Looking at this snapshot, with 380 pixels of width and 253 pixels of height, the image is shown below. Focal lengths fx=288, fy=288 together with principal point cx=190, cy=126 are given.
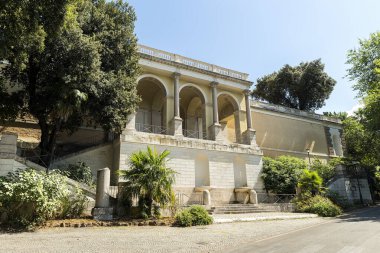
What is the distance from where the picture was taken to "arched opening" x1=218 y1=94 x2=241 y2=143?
1054 inches

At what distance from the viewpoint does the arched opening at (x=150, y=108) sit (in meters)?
25.4

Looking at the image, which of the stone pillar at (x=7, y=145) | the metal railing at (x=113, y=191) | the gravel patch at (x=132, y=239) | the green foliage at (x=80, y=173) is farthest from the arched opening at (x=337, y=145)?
the stone pillar at (x=7, y=145)

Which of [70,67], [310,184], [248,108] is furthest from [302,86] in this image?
[70,67]

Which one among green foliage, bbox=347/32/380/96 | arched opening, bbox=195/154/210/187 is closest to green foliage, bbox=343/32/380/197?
green foliage, bbox=347/32/380/96

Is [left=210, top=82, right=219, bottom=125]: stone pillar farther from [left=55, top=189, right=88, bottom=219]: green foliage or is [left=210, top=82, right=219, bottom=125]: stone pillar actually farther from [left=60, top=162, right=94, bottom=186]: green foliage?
[left=55, top=189, right=88, bottom=219]: green foliage

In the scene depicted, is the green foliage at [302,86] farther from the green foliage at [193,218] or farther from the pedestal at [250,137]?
the green foliage at [193,218]

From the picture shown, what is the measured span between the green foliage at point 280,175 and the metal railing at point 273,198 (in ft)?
1.83

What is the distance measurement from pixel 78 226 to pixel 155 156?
438 cm

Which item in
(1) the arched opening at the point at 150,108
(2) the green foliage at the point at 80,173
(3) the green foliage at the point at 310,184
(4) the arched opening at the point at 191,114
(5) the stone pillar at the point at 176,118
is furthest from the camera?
(4) the arched opening at the point at 191,114

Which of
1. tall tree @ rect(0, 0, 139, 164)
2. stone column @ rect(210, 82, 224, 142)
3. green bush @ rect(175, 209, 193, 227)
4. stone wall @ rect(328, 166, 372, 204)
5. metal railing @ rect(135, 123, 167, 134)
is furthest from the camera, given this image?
metal railing @ rect(135, 123, 167, 134)

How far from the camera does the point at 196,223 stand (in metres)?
12.3

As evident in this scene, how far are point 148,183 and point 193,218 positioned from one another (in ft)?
7.99

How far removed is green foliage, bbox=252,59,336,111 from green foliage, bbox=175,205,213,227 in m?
32.0

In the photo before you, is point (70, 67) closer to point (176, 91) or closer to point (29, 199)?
point (29, 199)
